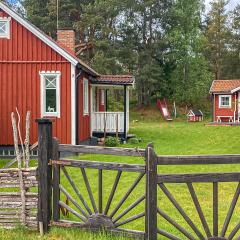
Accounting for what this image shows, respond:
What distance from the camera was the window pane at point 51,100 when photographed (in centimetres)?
1656

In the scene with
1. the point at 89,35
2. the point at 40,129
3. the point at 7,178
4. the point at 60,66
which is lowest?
the point at 7,178

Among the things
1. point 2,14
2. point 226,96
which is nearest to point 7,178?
point 2,14

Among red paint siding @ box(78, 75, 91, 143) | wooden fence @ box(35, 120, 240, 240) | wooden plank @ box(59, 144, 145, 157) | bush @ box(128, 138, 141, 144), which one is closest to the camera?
wooden fence @ box(35, 120, 240, 240)

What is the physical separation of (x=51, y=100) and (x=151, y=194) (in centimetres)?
1139

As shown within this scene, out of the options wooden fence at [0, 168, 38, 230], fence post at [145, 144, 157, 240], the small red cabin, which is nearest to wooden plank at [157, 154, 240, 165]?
fence post at [145, 144, 157, 240]

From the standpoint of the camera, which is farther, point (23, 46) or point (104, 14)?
point (104, 14)

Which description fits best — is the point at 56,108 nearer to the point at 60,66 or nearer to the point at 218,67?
the point at 60,66

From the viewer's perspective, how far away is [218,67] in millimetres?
52969

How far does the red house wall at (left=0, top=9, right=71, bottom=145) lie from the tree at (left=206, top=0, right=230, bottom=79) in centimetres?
3818

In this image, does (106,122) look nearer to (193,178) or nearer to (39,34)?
(39,34)

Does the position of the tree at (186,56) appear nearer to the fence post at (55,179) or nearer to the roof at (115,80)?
the roof at (115,80)

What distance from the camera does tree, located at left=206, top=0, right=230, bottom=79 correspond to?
51.8 meters

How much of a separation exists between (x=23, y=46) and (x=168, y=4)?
3060cm

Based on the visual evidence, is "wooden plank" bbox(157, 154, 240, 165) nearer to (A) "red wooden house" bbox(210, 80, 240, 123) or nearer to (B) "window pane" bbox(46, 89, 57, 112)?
(B) "window pane" bbox(46, 89, 57, 112)
